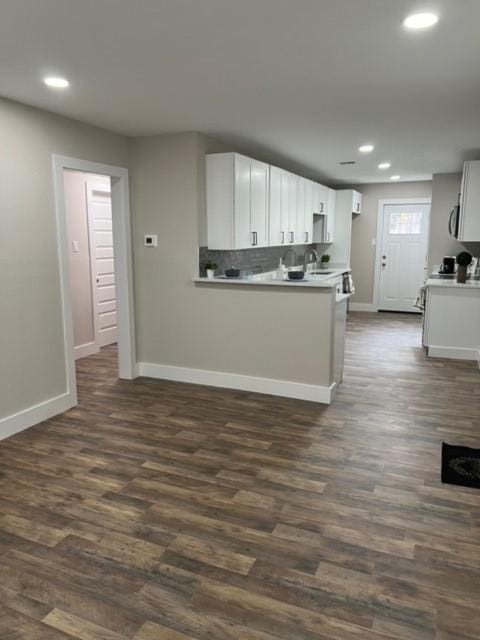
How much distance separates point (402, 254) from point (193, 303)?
18.4ft

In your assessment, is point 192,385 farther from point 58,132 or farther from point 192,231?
point 58,132

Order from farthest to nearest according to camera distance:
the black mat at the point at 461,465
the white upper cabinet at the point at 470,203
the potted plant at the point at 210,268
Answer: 1. the white upper cabinet at the point at 470,203
2. the potted plant at the point at 210,268
3. the black mat at the point at 461,465

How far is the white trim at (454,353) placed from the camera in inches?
221

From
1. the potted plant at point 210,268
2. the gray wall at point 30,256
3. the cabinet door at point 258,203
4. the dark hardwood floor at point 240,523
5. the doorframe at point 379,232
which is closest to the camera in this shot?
the dark hardwood floor at point 240,523

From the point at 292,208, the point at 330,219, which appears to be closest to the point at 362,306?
the point at 330,219

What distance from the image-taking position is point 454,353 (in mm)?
5703

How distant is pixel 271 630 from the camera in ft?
5.91

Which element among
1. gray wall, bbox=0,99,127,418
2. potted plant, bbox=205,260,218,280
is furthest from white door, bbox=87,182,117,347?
gray wall, bbox=0,99,127,418

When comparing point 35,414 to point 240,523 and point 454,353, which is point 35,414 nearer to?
point 240,523

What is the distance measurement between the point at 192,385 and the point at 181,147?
7.61ft

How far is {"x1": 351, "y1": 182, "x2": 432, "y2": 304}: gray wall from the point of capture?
8727mm

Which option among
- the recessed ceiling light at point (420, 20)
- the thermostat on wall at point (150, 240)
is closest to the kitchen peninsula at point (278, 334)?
the thermostat on wall at point (150, 240)

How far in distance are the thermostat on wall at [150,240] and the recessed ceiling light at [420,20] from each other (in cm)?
306

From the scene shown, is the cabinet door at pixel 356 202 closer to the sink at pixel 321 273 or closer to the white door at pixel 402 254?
the white door at pixel 402 254
